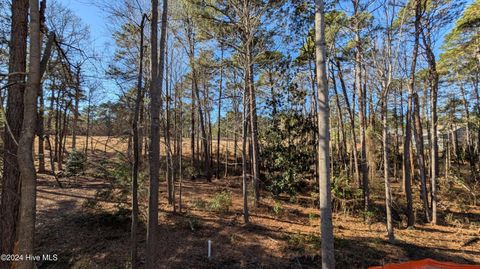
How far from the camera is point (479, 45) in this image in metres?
11.4

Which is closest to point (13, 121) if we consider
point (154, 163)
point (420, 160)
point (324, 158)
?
point (154, 163)

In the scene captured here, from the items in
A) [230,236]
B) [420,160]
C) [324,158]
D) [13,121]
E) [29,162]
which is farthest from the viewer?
[420,160]

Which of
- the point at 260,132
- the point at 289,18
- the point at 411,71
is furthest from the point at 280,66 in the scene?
the point at 411,71

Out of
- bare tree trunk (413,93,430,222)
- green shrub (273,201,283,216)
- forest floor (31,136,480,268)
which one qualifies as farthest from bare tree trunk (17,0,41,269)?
bare tree trunk (413,93,430,222)

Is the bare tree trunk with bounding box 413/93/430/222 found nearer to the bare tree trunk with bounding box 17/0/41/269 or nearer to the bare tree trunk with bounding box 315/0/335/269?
the bare tree trunk with bounding box 315/0/335/269

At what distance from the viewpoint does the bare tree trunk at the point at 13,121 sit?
3385 mm

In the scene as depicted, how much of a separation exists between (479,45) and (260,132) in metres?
10.8

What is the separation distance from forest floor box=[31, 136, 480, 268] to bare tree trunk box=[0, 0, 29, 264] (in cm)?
273

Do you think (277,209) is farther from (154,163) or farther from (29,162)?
(29,162)

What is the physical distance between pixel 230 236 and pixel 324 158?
486cm

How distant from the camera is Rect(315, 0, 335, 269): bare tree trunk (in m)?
3.63

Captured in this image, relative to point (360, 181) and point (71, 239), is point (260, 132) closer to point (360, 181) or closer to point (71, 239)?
point (360, 181)

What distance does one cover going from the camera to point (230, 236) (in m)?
7.50

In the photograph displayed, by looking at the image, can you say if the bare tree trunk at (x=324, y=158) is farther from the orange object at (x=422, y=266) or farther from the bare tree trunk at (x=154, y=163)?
the bare tree trunk at (x=154, y=163)
